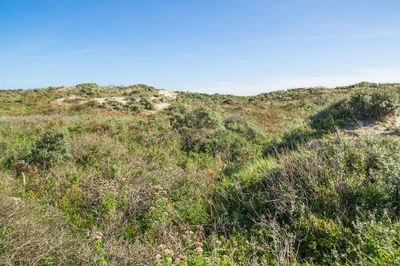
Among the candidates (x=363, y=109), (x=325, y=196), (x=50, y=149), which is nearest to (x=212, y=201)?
(x=325, y=196)

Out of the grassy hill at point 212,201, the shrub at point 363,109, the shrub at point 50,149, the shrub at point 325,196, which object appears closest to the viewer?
the grassy hill at point 212,201

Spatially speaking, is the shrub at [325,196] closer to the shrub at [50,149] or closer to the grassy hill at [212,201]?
the grassy hill at [212,201]

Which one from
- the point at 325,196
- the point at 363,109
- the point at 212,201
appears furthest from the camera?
the point at 363,109

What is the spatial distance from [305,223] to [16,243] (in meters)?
3.87

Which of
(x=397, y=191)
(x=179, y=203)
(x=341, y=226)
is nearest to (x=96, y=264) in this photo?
(x=179, y=203)

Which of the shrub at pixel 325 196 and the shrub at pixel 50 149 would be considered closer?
the shrub at pixel 325 196

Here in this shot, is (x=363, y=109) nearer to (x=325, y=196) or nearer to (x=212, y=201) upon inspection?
(x=325, y=196)

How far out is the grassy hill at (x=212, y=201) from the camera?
258 centimetres

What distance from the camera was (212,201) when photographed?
4.64 m

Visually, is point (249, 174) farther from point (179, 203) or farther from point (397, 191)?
point (397, 191)

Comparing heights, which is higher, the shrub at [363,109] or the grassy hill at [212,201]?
the shrub at [363,109]

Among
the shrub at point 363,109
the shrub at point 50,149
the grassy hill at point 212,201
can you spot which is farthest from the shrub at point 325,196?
the shrub at point 50,149

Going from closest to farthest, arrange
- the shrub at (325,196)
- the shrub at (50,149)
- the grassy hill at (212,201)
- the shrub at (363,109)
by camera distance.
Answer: the grassy hill at (212,201) → the shrub at (325,196) → the shrub at (50,149) → the shrub at (363,109)

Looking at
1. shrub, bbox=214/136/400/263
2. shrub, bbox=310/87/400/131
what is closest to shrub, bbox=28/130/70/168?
shrub, bbox=214/136/400/263
